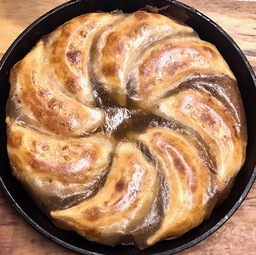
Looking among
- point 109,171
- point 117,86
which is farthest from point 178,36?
point 109,171

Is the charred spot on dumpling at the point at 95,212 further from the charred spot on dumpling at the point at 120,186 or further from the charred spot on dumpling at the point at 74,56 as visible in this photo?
the charred spot on dumpling at the point at 74,56

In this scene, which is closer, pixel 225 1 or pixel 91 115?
pixel 91 115

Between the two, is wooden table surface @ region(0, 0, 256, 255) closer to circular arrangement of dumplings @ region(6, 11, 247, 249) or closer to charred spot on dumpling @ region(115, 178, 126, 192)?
circular arrangement of dumplings @ region(6, 11, 247, 249)

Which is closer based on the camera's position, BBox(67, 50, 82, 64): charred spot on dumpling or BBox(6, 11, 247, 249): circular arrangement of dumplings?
Result: BBox(6, 11, 247, 249): circular arrangement of dumplings

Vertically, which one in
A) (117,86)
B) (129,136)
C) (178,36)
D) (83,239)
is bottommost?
(83,239)

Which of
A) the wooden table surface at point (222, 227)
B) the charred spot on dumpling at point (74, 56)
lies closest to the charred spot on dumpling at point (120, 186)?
the wooden table surface at point (222, 227)

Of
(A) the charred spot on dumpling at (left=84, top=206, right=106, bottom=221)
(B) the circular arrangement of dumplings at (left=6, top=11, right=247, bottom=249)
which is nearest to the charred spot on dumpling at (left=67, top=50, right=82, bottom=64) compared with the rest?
(B) the circular arrangement of dumplings at (left=6, top=11, right=247, bottom=249)

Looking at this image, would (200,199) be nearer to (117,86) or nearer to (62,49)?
(117,86)
